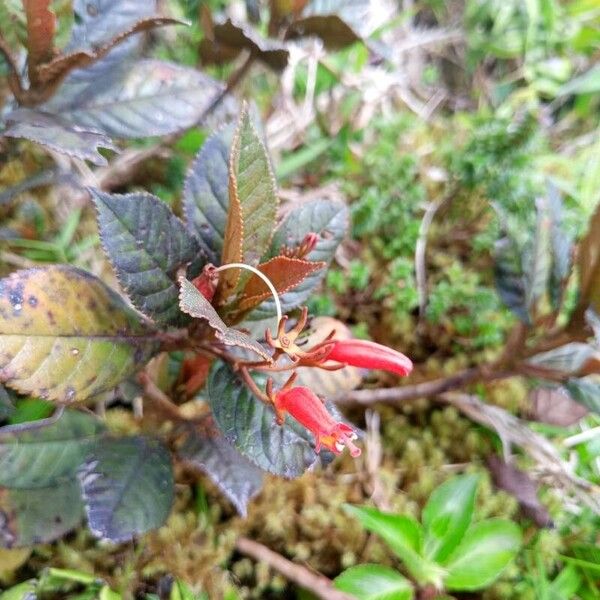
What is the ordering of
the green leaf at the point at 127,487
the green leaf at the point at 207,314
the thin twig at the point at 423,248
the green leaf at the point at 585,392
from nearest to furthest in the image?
the green leaf at the point at 207,314, the green leaf at the point at 127,487, the green leaf at the point at 585,392, the thin twig at the point at 423,248

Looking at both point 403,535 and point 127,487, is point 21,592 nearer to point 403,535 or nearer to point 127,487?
point 127,487

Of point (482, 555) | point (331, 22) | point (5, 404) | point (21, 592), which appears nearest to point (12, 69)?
point (5, 404)

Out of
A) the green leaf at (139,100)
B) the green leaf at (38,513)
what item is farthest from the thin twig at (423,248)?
the green leaf at (38,513)

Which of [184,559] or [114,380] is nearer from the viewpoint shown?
[114,380]

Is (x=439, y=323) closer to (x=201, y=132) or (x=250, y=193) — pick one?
(x=201, y=132)

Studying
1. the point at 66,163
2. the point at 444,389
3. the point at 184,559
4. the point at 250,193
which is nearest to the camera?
the point at 250,193

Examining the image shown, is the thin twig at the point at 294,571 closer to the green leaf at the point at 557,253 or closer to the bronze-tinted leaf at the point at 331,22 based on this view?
the green leaf at the point at 557,253

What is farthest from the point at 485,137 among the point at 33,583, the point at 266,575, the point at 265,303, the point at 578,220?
the point at 33,583

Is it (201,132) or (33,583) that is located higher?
(201,132)
